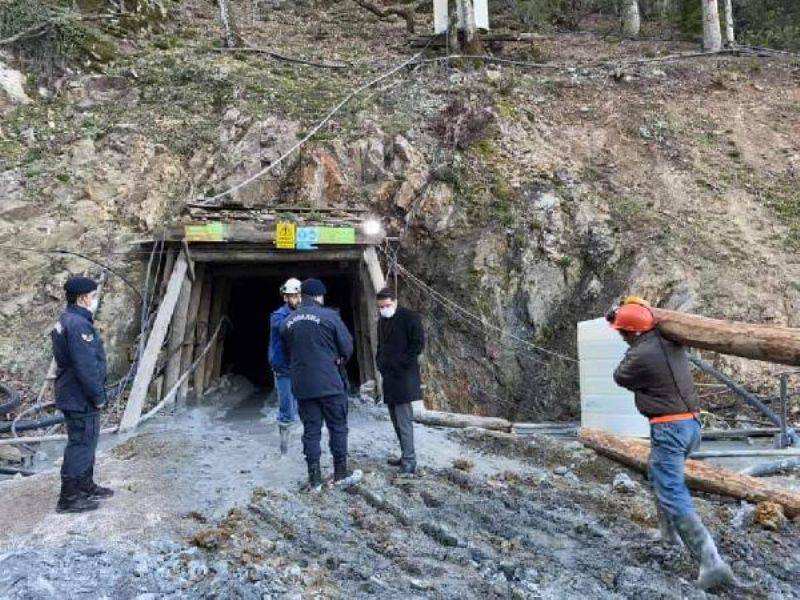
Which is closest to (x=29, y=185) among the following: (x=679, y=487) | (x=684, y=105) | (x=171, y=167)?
(x=171, y=167)

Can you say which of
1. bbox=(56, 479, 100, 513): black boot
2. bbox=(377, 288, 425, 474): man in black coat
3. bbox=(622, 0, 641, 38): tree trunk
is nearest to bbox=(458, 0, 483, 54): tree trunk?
bbox=(622, 0, 641, 38): tree trunk

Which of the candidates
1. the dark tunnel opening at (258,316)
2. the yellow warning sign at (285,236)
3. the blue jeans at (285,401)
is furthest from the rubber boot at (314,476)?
the dark tunnel opening at (258,316)

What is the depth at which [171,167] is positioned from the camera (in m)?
12.7

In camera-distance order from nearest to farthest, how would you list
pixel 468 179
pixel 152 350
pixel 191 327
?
pixel 152 350
pixel 191 327
pixel 468 179

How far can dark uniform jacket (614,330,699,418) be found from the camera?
438cm

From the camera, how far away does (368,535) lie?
4895mm

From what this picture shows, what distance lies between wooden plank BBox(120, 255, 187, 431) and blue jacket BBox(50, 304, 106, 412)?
11.5ft

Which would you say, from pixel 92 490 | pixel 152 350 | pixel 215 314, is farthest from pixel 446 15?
pixel 92 490

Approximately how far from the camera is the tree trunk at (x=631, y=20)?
18.9m

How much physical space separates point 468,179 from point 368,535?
30.5ft

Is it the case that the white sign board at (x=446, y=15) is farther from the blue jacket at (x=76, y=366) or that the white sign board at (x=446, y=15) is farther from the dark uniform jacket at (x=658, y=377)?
the dark uniform jacket at (x=658, y=377)

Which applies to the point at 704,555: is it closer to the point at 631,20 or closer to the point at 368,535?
the point at 368,535

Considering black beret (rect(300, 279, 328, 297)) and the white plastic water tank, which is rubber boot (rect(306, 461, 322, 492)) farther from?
the white plastic water tank

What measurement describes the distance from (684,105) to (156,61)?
1150 centimetres
